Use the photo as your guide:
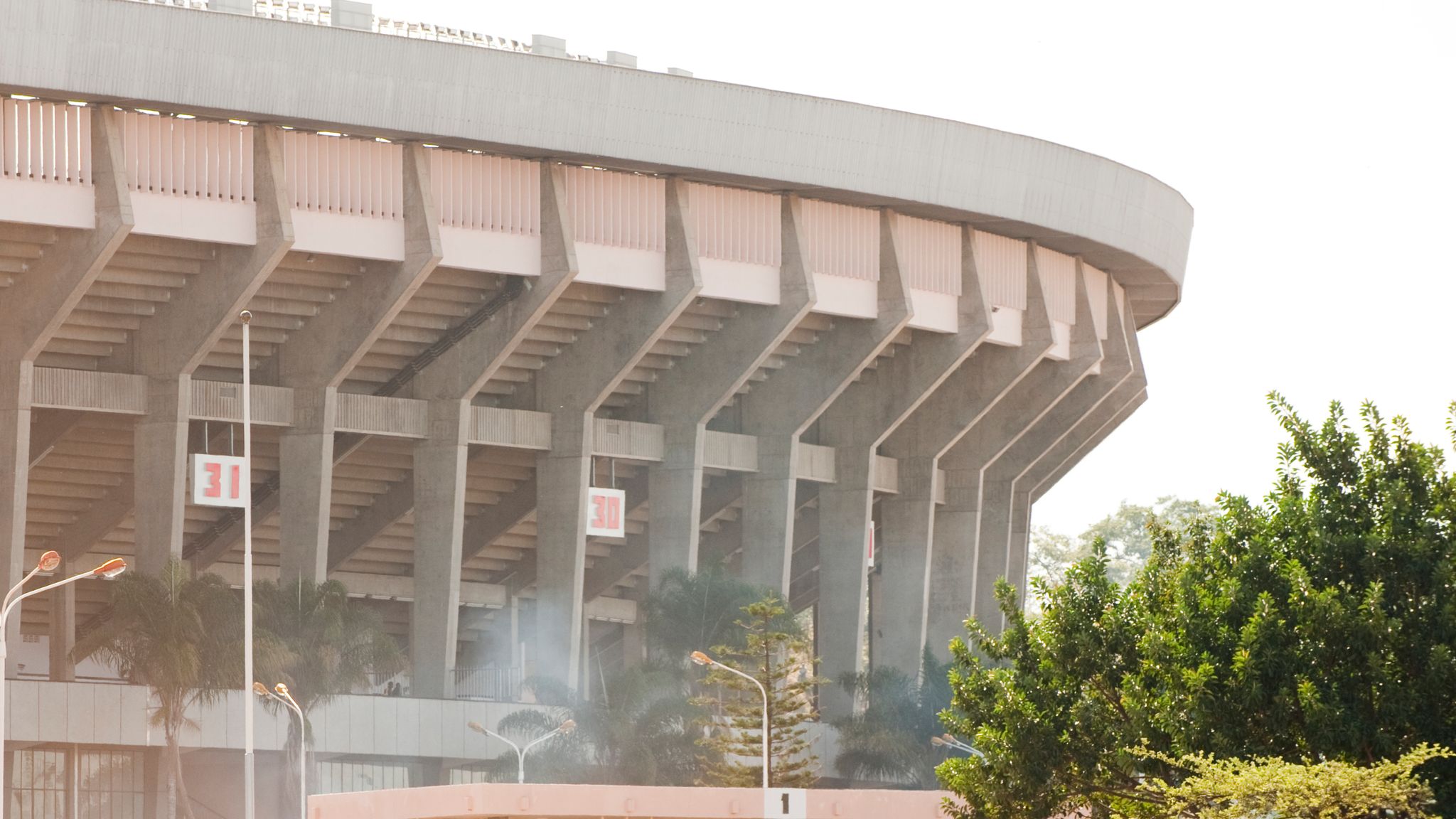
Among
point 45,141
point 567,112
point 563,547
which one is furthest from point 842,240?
point 45,141

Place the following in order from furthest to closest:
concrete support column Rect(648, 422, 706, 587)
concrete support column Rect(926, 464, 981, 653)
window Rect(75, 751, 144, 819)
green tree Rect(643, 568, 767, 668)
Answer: concrete support column Rect(926, 464, 981, 653) → concrete support column Rect(648, 422, 706, 587) → green tree Rect(643, 568, 767, 668) → window Rect(75, 751, 144, 819)

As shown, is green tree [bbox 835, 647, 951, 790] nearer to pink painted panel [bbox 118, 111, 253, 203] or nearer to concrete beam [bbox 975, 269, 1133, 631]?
concrete beam [bbox 975, 269, 1133, 631]

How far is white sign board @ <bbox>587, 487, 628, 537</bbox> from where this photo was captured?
46.6 meters

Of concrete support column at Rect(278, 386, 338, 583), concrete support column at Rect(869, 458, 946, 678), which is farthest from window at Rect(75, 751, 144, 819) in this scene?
concrete support column at Rect(869, 458, 946, 678)

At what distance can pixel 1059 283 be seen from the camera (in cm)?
5191

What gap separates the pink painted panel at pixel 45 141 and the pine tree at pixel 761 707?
A: 588 inches

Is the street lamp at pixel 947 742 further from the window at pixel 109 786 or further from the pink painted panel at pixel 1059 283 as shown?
the window at pixel 109 786

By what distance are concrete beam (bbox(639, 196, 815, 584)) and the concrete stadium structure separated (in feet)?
0.27

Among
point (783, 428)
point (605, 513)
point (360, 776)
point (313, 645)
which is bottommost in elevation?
point (360, 776)

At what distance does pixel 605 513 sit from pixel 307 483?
636 centimetres

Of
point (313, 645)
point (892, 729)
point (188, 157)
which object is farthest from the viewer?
point (892, 729)

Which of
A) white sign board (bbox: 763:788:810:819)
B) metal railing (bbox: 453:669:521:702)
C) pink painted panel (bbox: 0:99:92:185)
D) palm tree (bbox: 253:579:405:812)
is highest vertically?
pink painted panel (bbox: 0:99:92:185)

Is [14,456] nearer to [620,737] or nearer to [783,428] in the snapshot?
[620,737]

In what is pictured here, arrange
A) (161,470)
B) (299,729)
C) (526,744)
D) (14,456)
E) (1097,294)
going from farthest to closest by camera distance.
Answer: (1097,294) → (526,744) → (161,470) → (299,729) → (14,456)
